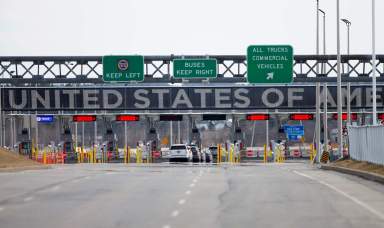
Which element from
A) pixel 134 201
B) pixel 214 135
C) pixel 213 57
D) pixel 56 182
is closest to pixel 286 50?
pixel 213 57

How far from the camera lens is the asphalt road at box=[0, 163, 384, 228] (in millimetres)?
17391

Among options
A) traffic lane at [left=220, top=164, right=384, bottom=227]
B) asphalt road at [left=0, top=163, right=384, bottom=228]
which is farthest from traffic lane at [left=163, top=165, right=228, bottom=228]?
traffic lane at [left=220, top=164, right=384, bottom=227]

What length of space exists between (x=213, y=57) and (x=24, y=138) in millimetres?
25549

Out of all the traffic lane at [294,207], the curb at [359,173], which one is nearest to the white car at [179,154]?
the curb at [359,173]

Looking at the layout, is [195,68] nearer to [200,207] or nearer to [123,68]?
[123,68]

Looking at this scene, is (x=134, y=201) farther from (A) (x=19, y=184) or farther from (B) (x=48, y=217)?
(A) (x=19, y=184)

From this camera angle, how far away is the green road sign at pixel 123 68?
5841cm

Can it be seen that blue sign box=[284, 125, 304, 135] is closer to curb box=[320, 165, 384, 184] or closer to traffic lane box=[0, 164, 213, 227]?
curb box=[320, 165, 384, 184]

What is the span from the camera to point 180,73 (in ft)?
190

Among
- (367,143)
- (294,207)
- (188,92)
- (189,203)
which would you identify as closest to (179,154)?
(188,92)

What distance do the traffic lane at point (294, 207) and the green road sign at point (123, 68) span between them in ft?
96.3

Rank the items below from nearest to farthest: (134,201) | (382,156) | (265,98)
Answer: (134,201)
(382,156)
(265,98)

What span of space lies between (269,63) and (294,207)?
1407 inches

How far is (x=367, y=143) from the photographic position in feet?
131
